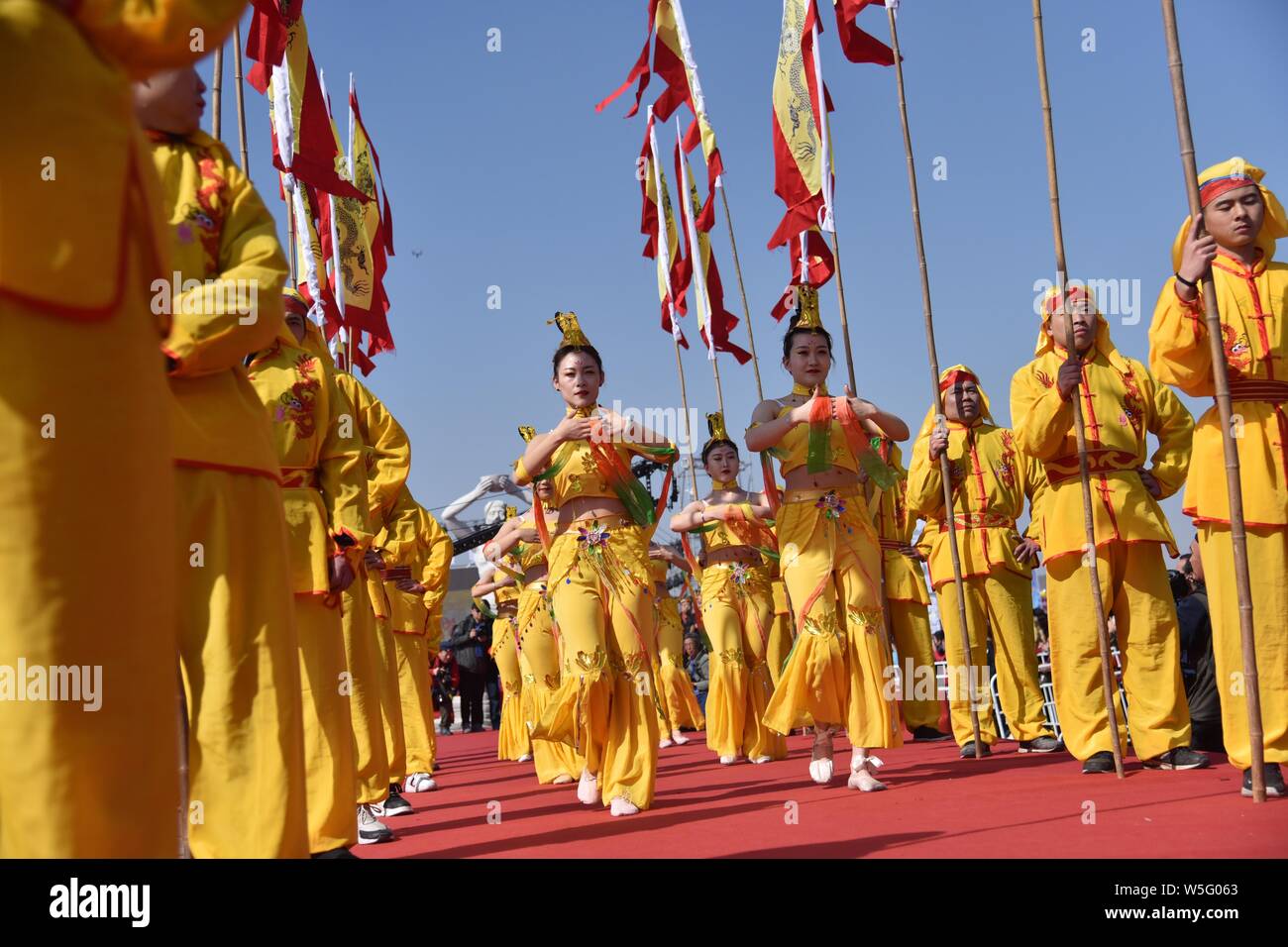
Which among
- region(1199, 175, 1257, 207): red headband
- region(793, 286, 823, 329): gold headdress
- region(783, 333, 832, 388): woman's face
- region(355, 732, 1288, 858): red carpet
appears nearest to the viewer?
region(355, 732, 1288, 858): red carpet

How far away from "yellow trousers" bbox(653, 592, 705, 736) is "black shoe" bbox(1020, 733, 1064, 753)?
408 centimetres

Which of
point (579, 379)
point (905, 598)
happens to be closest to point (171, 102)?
point (579, 379)

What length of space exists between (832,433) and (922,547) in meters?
3.69

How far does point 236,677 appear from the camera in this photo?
3.00 meters

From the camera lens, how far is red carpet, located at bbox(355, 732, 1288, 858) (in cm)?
412

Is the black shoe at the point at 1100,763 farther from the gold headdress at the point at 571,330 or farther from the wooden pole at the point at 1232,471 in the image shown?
the gold headdress at the point at 571,330

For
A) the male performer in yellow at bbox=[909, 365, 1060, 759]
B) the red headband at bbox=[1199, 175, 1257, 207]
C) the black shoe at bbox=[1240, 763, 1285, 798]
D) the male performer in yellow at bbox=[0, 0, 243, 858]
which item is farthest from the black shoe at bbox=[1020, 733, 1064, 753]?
the male performer in yellow at bbox=[0, 0, 243, 858]

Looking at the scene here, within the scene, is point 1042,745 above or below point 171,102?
below

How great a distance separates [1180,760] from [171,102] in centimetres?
540

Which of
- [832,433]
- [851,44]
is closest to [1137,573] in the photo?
[832,433]

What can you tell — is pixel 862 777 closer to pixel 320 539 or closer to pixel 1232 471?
pixel 1232 471

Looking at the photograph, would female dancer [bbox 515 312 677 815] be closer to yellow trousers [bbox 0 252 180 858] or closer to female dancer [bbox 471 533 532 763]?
yellow trousers [bbox 0 252 180 858]

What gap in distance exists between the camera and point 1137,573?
6.51m

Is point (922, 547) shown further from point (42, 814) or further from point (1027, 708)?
point (42, 814)
